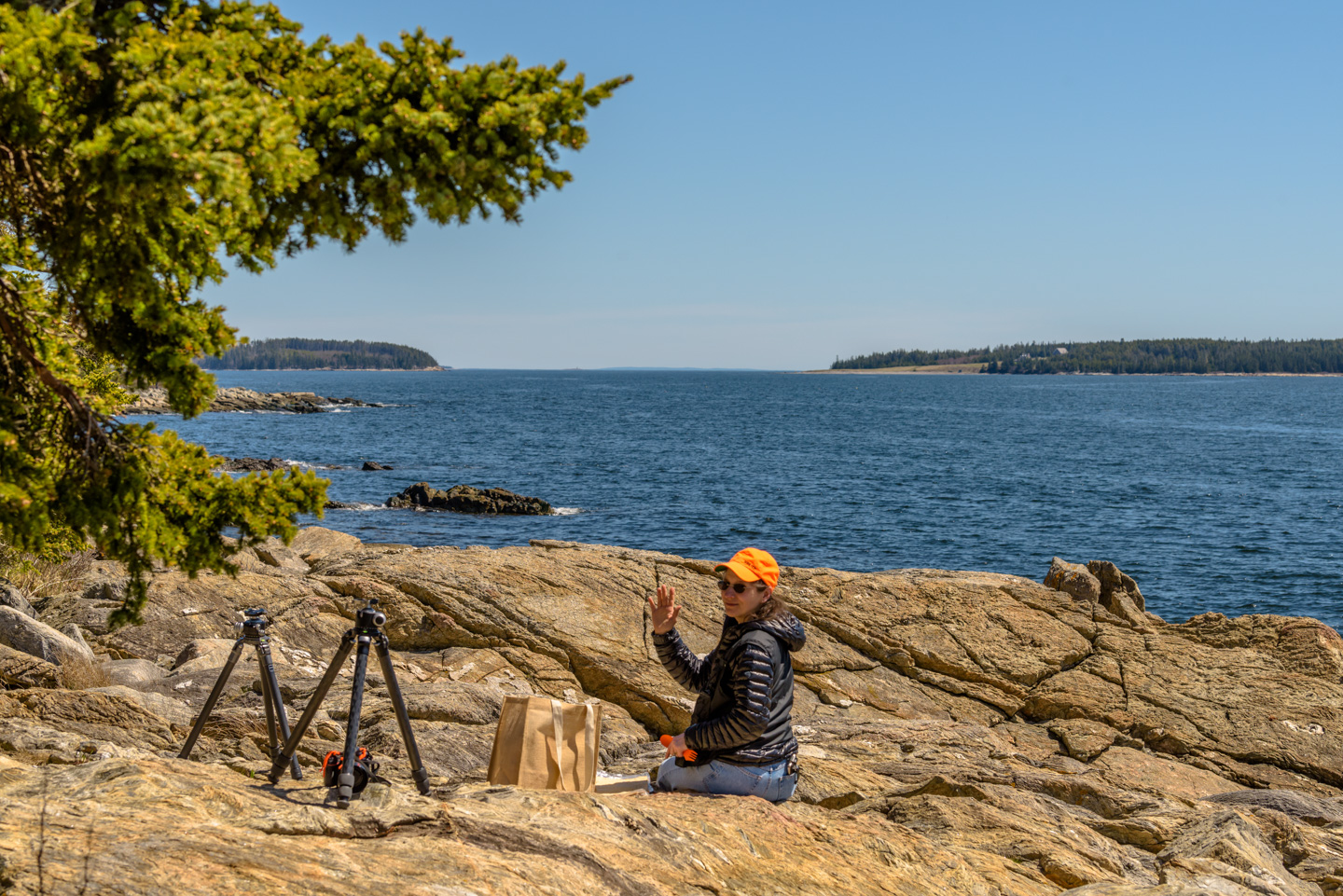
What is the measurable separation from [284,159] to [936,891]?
564 cm

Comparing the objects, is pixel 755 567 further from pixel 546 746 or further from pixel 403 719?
pixel 403 719

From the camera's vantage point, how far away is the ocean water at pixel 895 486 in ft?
114

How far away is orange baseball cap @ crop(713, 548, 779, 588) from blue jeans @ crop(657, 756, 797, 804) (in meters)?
1.32

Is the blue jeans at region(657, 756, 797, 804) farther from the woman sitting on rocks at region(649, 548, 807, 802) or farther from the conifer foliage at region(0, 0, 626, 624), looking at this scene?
the conifer foliage at region(0, 0, 626, 624)

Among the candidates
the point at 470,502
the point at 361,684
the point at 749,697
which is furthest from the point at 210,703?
the point at 470,502

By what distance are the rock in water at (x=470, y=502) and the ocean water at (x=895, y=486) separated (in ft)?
4.21

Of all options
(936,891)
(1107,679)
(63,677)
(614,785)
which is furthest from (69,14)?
(1107,679)

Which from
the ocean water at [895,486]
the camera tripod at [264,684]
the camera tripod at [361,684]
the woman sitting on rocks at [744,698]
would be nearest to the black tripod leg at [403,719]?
the camera tripod at [361,684]

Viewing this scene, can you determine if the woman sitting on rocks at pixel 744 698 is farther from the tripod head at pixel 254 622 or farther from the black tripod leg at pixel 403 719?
the tripod head at pixel 254 622

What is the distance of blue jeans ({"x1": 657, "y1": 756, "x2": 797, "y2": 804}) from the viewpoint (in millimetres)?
6297

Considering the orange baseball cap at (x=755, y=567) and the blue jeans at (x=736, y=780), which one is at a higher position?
the orange baseball cap at (x=755, y=567)

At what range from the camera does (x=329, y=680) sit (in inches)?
223

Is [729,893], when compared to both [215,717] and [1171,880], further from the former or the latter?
[215,717]

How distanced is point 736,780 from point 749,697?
2.60ft
